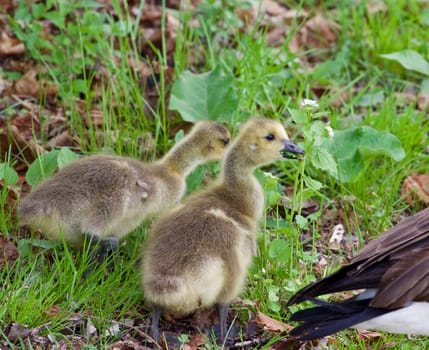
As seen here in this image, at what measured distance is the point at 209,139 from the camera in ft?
15.7

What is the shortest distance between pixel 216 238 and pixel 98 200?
62 cm

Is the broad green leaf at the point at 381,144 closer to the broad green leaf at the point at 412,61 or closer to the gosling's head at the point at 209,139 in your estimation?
the gosling's head at the point at 209,139

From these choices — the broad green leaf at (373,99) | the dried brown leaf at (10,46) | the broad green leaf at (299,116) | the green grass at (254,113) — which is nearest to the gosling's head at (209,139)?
the green grass at (254,113)

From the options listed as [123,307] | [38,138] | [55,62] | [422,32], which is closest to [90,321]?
[123,307]

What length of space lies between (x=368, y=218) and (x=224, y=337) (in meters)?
1.37

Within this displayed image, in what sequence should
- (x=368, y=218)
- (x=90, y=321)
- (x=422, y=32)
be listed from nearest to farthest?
1. (x=90, y=321)
2. (x=368, y=218)
3. (x=422, y=32)

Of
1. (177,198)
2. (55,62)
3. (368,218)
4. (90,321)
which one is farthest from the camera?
(55,62)

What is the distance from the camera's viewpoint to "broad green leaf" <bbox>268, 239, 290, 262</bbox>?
14.9 feet

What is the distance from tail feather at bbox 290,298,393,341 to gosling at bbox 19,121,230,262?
1.11 metres

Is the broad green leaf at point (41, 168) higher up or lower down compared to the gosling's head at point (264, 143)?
lower down

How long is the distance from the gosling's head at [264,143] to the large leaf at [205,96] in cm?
91

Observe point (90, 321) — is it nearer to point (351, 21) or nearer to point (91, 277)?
point (91, 277)

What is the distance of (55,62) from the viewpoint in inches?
243

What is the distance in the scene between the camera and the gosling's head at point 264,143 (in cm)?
451
